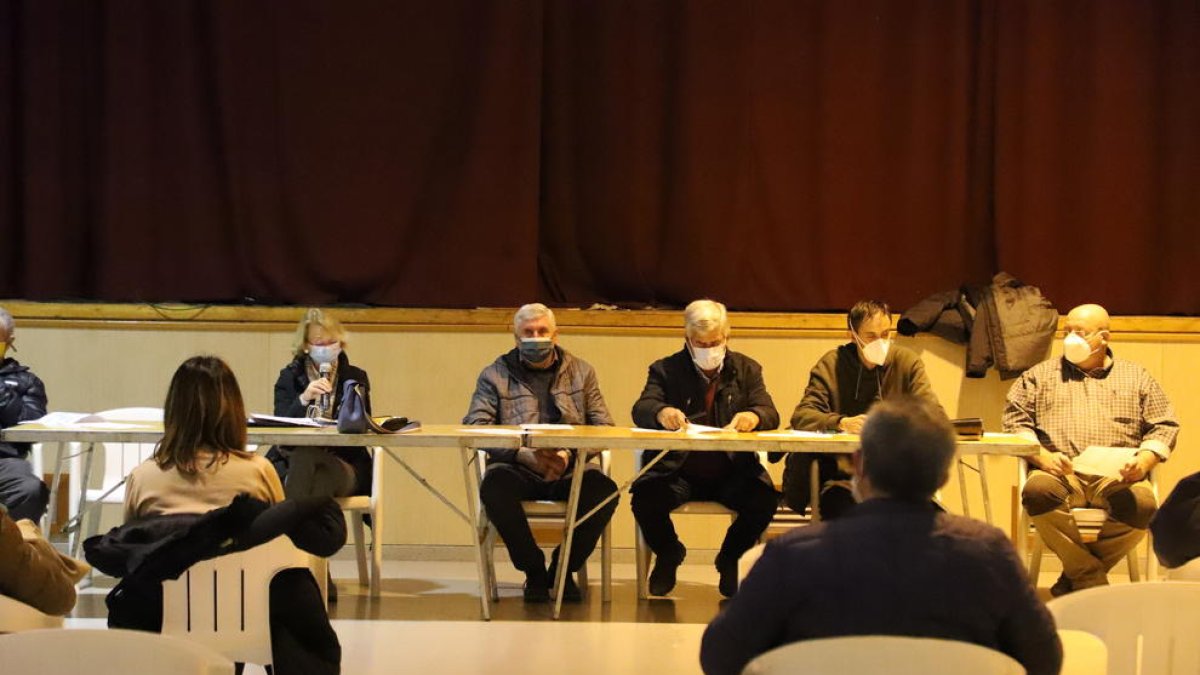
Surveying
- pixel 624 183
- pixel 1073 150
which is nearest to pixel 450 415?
pixel 624 183

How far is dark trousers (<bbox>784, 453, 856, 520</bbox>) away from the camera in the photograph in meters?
5.71

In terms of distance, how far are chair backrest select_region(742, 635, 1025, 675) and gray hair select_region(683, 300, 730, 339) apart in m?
3.74

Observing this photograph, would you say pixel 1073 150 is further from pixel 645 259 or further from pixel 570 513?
pixel 570 513

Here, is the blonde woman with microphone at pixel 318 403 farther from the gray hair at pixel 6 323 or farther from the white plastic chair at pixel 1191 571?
the white plastic chair at pixel 1191 571

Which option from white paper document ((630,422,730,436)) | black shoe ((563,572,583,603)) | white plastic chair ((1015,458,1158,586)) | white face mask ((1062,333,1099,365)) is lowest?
black shoe ((563,572,583,603))

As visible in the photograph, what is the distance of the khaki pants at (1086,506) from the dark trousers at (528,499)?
1.59 metres

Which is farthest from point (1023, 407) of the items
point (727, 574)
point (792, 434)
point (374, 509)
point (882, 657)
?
point (882, 657)

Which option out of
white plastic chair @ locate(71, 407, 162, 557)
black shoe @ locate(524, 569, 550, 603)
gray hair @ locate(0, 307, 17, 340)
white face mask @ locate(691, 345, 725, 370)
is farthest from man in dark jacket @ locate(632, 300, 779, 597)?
gray hair @ locate(0, 307, 17, 340)

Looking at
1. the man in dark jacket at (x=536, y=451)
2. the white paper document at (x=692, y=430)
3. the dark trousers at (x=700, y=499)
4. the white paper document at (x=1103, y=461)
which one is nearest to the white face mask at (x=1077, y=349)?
the white paper document at (x=1103, y=461)

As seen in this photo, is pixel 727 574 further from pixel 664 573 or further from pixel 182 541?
pixel 182 541

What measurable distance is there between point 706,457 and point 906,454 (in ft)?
10.9

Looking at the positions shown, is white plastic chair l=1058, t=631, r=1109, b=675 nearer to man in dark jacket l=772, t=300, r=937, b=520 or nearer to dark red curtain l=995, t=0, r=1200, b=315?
man in dark jacket l=772, t=300, r=937, b=520

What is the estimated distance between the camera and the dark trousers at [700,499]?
18.4 feet

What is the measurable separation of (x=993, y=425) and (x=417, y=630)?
9.76 feet
